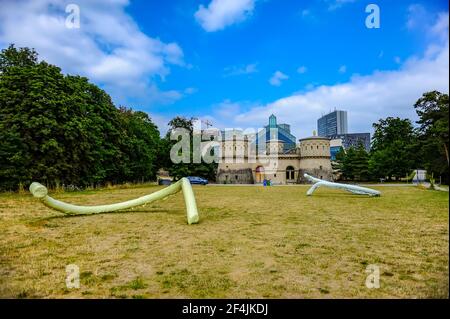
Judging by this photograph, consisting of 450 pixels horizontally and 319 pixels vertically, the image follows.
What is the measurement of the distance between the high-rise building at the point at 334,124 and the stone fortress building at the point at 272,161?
9.47 feet

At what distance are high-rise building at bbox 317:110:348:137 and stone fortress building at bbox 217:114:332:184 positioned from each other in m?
2.89

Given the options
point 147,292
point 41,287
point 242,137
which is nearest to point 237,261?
point 147,292

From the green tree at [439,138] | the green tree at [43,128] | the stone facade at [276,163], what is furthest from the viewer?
the stone facade at [276,163]

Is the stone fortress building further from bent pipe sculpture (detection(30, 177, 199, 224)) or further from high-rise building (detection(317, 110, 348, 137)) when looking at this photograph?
bent pipe sculpture (detection(30, 177, 199, 224))

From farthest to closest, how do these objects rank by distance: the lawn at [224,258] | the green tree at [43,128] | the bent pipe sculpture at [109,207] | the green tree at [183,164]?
the green tree at [183,164] → the green tree at [43,128] → the bent pipe sculpture at [109,207] → the lawn at [224,258]

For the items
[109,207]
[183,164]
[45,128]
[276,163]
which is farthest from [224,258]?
[276,163]

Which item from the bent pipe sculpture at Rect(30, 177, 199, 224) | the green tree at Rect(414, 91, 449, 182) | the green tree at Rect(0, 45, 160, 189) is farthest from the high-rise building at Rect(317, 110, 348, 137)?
the green tree at Rect(414, 91, 449, 182)

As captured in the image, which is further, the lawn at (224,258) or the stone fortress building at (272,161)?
the stone fortress building at (272,161)

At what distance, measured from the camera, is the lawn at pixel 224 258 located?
3639 millimetres

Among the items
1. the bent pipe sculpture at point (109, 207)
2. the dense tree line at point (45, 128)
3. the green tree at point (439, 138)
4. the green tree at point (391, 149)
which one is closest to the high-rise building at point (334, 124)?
the green tree at point (391, 149)

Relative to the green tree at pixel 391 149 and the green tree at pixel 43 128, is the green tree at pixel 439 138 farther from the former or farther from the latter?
the green tree at pixel 391 149

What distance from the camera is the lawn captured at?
11.9 ft

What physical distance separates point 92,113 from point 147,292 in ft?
92.8

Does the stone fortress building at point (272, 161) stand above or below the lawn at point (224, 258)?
above
